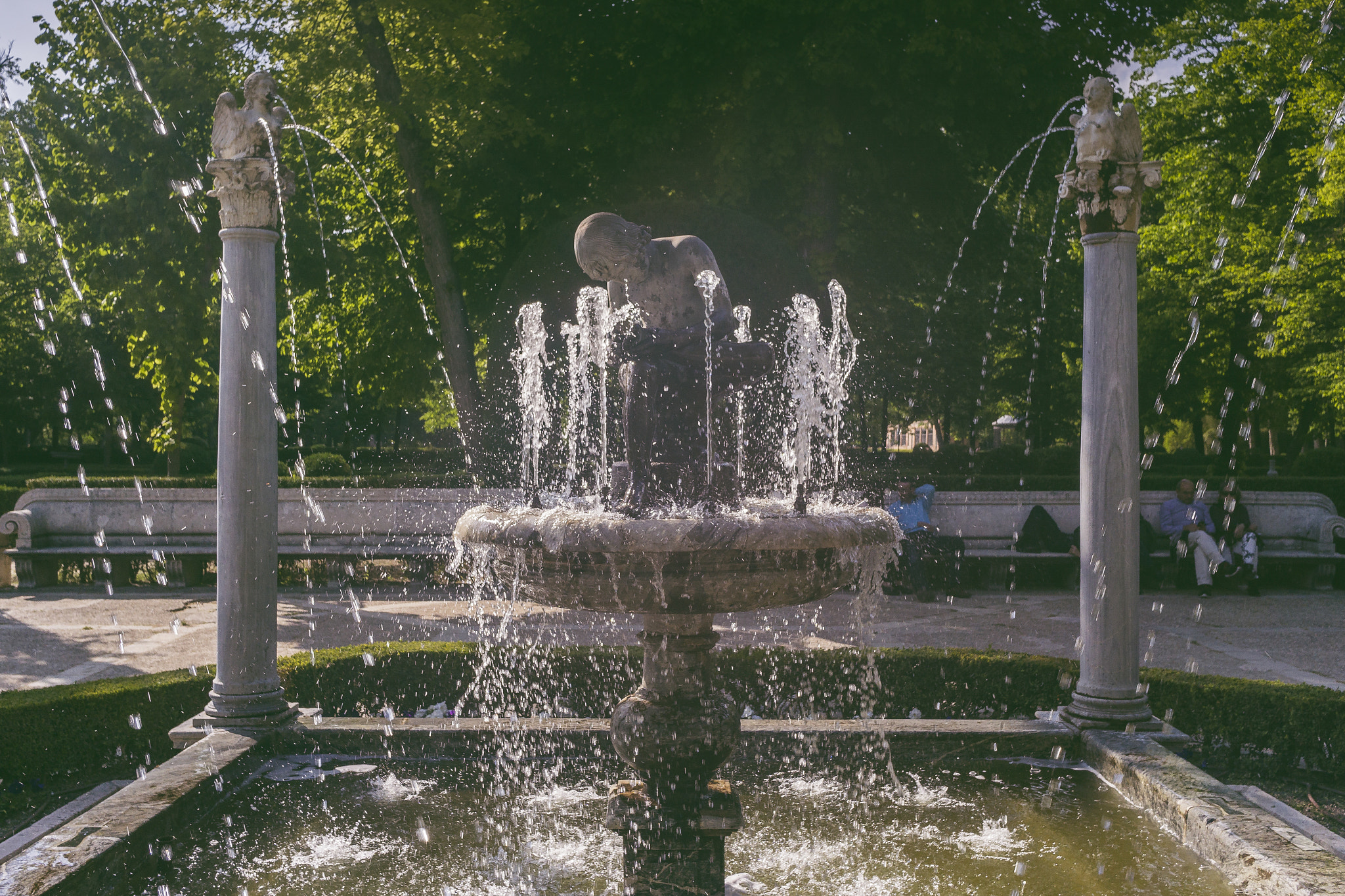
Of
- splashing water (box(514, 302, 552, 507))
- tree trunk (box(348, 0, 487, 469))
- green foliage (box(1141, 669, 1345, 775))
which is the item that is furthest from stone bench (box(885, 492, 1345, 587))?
green foliage (box(1141, 669, 1345, 775))

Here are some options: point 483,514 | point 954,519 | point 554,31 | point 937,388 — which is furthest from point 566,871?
point 937,388

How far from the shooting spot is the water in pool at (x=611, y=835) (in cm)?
414

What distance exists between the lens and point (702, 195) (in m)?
15.0

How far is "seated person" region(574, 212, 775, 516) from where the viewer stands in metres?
4.16

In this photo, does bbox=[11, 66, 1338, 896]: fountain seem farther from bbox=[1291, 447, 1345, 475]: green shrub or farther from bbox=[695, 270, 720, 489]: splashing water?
bbox=[1291, 447, 1345, 475]: green shrub

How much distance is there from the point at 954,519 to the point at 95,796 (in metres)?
10.9

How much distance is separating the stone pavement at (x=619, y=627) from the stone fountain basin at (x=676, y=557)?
3986 mm

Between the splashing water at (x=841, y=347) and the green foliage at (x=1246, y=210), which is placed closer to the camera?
the splashing water at (x=841, y=347)

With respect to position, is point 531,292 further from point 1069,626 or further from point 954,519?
point 1069,626

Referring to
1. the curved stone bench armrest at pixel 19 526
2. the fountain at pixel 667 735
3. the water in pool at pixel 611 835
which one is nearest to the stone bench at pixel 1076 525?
the fountain at pixel 667 735

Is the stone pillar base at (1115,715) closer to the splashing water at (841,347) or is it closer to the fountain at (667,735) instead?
the fountain at (667,735)

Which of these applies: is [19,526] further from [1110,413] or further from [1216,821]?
[1216,821]

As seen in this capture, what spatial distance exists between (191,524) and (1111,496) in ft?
40.1

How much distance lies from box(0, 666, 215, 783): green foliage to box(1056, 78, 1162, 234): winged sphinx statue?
6.29m
